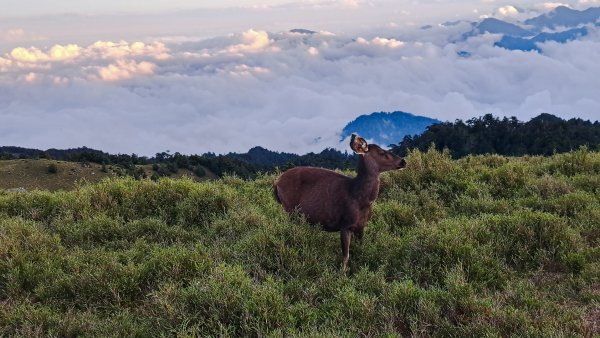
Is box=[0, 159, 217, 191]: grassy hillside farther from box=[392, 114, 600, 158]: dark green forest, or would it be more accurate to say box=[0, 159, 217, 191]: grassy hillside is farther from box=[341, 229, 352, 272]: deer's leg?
box=[341, 229, 352, 272]: deer's leg

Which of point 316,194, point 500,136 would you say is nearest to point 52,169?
point 500,136

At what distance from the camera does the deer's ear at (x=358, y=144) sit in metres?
6.45

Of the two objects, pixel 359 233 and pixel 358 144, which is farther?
pixel 359 233

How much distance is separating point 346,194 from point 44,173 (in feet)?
188

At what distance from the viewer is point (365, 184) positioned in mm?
6770

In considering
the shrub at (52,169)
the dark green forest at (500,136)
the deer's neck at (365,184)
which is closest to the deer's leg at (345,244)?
the deer's neck at (365,184)

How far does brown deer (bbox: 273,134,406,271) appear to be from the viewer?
22.0ft

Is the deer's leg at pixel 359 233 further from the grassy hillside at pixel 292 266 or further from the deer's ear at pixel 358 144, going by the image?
the deer's ear at pixel 358 144

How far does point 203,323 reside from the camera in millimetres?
4680

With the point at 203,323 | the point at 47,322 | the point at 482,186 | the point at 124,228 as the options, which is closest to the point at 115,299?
the point at 47,322

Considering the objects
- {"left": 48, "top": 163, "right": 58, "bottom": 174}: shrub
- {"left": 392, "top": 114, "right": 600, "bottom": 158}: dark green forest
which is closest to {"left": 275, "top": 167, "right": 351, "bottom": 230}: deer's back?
{"left": 392, "top": 114, "right": 600, "bottom": 158}: dark green forest

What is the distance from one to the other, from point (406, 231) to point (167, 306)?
446 centimetres

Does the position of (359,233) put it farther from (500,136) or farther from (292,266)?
(500,136)

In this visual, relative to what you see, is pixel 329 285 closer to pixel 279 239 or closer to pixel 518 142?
pixel 279 239
